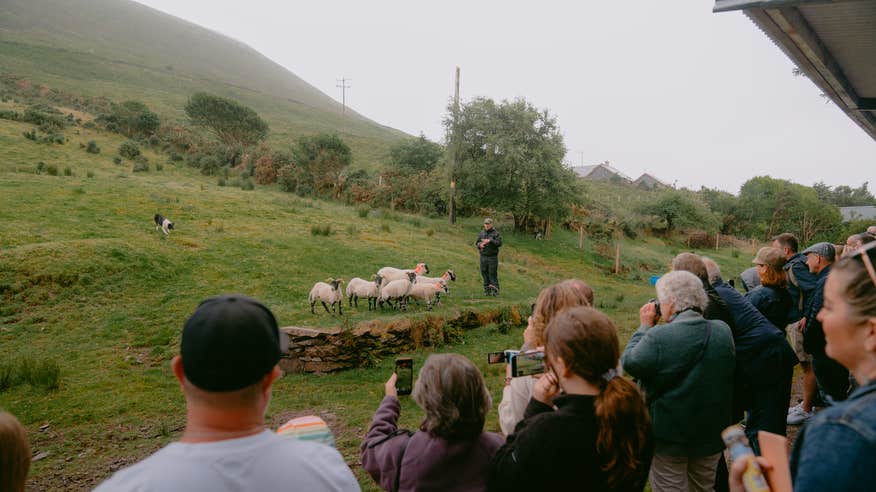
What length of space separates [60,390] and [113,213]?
9.78 metres

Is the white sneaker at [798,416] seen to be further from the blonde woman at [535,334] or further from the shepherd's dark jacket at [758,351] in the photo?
the blonde woman at [535,334]

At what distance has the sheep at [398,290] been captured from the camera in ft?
34.6

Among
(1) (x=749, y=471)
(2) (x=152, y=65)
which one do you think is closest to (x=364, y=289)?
(1) (x=749, y=471)

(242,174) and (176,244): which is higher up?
(242,174)

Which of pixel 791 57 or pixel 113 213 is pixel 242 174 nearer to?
pixel 113 213

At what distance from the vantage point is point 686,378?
3.02 m

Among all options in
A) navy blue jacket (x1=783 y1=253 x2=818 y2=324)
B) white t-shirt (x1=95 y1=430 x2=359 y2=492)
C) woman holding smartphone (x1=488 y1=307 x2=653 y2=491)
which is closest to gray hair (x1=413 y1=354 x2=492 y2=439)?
woman holding smartphone (x1=488 y1=307 x2=653 y2=491)

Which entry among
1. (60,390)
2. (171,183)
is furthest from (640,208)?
(60,390)

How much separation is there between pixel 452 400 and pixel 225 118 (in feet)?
150

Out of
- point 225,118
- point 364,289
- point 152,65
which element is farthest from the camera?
point 152,65

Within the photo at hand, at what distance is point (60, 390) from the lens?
6.54 m

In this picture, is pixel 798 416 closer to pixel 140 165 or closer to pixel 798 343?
pixel 798 343

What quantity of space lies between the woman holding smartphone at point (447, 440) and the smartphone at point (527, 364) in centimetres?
47

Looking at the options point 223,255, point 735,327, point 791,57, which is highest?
point 791,57
